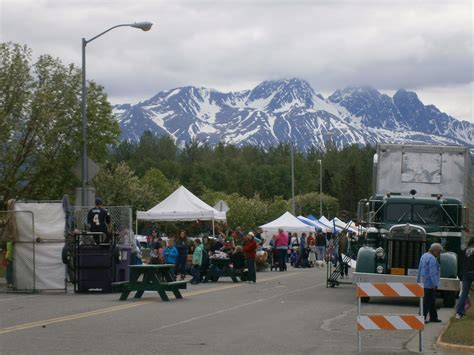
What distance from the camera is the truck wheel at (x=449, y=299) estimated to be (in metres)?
25.2

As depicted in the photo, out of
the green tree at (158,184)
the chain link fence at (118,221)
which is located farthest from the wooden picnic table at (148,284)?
the green tree at (158,184)

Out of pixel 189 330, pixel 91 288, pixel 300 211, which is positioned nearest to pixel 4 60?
pixel 91 288

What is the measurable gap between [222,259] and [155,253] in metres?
5.36

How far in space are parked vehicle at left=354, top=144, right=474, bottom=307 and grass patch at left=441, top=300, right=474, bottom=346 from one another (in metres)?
5.33

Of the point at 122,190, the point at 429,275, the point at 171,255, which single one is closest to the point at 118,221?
the point at 171,255

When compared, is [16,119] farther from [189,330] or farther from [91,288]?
[189,330]

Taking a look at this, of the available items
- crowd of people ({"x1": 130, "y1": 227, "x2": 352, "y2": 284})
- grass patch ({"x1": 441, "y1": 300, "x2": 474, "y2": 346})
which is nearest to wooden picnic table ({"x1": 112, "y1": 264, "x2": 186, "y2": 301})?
crowd of people ({"x1": 130, "y1": 227, "x2": 352, "y2": 284})

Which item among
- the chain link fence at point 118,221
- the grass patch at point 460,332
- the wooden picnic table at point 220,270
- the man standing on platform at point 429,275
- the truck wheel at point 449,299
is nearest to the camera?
the grass patch at point 460,332

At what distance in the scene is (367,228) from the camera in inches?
1081

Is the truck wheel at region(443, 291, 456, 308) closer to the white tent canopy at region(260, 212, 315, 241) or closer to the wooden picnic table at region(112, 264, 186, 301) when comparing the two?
the wooden picnic table at region(112, 264, 186, 301)

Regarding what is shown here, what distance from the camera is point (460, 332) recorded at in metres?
17.3

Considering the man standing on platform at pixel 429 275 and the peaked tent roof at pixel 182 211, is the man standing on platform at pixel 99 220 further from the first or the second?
the peaked tent roof at pixel 182 211

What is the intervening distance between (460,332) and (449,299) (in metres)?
8.09

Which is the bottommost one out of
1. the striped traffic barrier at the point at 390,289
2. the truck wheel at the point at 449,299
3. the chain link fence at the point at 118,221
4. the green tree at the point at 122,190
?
the truck wheel at the point at 449,299
